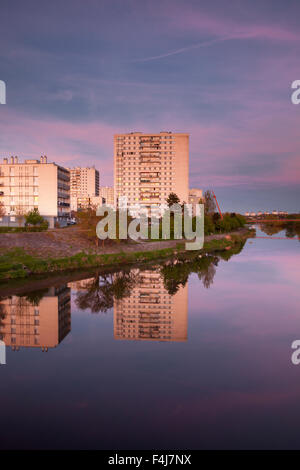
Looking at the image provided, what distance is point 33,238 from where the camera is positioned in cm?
3188

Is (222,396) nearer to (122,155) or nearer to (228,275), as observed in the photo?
(228,275)

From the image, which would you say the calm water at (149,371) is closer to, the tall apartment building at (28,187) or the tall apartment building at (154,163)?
the tall apartment building at (28,187)

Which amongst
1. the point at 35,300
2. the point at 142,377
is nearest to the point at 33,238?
the point at 35,300

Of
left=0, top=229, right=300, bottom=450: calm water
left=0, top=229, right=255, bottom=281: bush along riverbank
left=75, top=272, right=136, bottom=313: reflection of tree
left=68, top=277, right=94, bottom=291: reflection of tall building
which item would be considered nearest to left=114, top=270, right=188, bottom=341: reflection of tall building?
left=0, top=229, right=300, bottom=450: calm water

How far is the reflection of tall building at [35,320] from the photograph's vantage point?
11844 mm

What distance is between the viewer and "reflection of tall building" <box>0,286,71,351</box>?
38.9 feet

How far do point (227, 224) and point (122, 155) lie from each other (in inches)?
2533

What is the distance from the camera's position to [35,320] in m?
13.9

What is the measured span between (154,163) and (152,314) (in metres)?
111

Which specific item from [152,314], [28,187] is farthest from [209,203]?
[152,314]

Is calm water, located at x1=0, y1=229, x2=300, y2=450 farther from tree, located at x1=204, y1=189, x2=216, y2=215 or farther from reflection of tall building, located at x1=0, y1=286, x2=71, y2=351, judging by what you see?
tree, located at x1=204, y1=189, x2=216, y2=215

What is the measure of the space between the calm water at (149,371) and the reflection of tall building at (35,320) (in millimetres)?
48

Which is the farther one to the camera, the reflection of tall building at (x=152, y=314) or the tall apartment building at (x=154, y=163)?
the tall apartment building at (x=154, y=163)

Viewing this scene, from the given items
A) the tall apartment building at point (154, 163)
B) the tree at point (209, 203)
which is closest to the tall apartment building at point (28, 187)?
the tree at point (209, 203)
